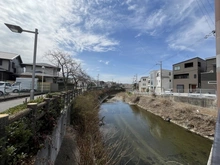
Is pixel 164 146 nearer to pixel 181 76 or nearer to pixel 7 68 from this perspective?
pixel 181 76

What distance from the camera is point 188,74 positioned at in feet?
103

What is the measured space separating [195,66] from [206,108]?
1645cm

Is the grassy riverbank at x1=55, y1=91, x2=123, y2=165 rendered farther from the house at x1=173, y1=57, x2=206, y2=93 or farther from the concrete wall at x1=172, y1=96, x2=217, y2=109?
the house at x1=173, y1=57, x2=206, y2=93

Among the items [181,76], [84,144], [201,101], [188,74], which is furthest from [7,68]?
[181,76]

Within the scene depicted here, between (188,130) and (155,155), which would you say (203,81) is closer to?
(188,130)

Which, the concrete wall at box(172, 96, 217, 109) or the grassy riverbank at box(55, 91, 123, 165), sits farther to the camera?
the concrete wall at box(172, 96, 217, 109)

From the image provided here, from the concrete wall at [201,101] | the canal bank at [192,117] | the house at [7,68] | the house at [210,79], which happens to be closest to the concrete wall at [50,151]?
the canal bank at [192,117]

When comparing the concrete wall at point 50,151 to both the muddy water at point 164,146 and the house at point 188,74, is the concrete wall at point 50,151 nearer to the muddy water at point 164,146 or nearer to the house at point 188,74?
the muddy water at point 164,146

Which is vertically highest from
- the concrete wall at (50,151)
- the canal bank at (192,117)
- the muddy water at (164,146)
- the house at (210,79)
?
the house at (210,79)

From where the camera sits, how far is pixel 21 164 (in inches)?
95.0

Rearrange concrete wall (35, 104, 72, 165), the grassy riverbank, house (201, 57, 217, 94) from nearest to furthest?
concrete wall (35, 104, 72, 165)
the grassy riverbank
house (201, 57, 217, 94)

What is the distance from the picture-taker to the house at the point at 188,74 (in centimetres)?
2905

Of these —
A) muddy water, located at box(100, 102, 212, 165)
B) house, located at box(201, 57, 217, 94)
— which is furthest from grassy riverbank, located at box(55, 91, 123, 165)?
house, located at box(201, 57, 217, 94)

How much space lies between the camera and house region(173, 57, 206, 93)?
1144 inches
